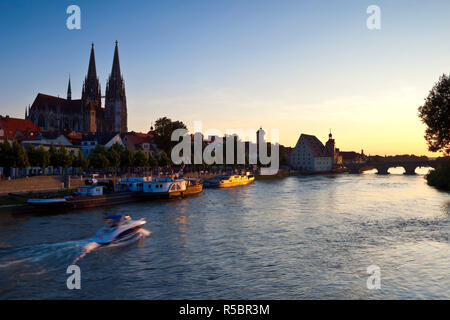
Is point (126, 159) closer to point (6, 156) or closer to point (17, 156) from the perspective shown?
point (17, 156)

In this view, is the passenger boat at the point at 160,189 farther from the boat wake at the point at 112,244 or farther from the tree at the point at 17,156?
the boat wake at the point at 112,244

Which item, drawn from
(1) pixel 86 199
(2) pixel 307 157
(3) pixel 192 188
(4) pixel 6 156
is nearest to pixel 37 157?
(4) pixel 6 156

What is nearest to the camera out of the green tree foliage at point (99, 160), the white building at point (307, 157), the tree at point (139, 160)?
the green tree foliage at point (99, 160)

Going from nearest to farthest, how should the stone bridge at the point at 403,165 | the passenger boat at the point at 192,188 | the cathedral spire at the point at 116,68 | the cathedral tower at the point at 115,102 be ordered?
the passenger boat at the point at 192,188
the stone bridge at the point at 403,165
the cathedral tower at the point at 115,102
the cathedral spire at the point at 116,68

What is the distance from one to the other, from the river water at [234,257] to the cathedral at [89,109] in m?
117

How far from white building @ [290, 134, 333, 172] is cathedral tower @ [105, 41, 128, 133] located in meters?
84.7

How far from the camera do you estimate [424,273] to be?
2248cm

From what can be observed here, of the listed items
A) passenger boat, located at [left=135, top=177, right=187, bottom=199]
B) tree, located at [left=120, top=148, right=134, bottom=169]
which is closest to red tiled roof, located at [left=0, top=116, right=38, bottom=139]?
tree, located at [left=120, top=148, right=134, bottom=169]

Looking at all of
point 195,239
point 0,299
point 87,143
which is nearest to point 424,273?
point 195,239

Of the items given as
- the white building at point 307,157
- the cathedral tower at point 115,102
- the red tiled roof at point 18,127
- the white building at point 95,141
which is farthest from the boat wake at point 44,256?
the white building at point 307,157

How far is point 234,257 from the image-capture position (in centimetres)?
2548

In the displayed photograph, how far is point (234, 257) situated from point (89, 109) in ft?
492

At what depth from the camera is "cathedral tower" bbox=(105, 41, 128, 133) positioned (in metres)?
177

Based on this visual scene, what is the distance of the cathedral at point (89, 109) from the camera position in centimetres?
14525
